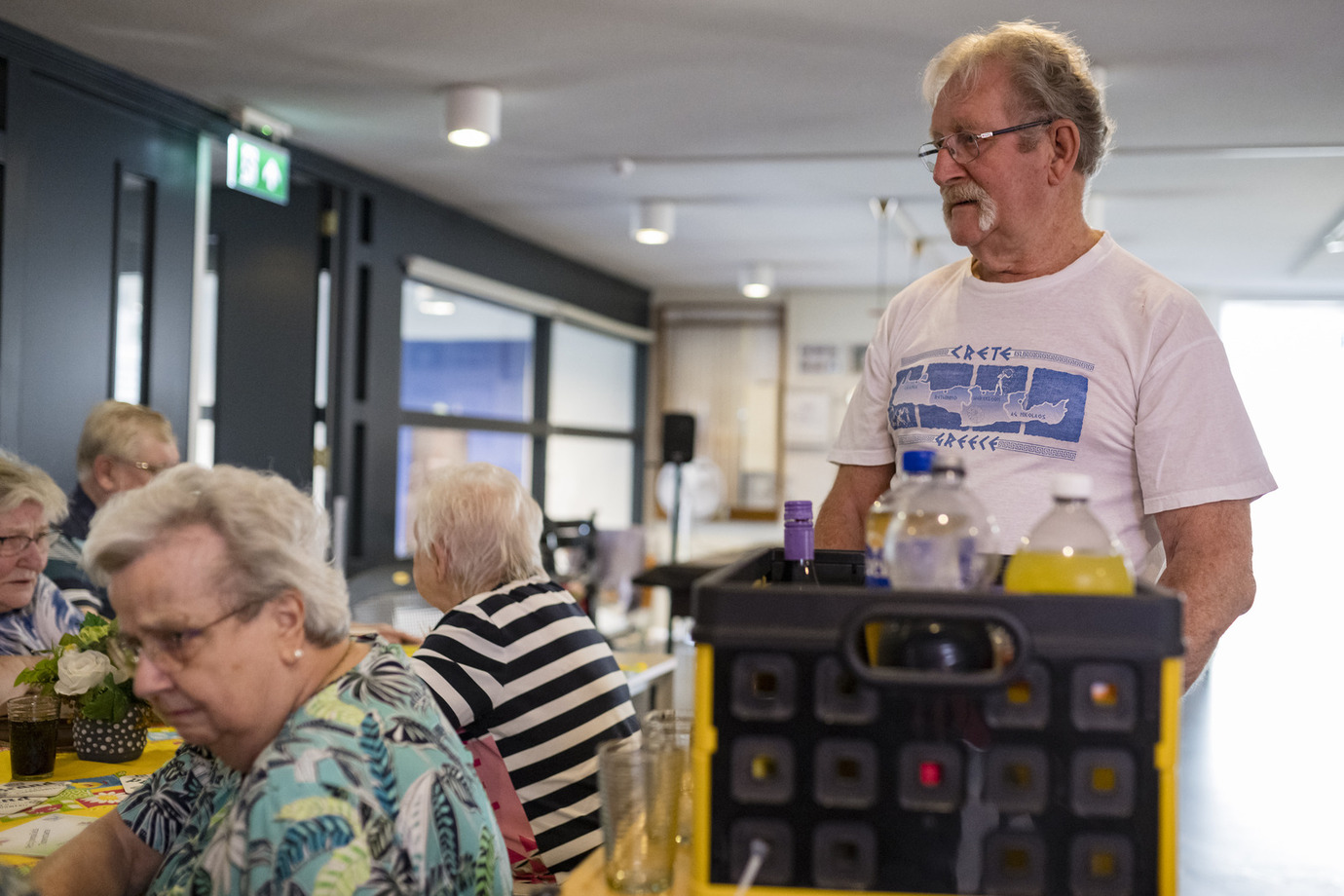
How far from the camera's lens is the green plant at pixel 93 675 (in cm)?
192

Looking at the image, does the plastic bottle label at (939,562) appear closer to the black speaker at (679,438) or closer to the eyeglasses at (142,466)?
the eyeglasses at (142,466)

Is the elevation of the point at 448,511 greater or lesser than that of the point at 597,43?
lesser

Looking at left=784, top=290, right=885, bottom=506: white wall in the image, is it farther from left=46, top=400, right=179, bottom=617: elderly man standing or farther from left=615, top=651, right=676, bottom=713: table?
left=46, top=400, right=179, bottom=617: elderly man standing

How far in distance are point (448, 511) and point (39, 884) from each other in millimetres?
952

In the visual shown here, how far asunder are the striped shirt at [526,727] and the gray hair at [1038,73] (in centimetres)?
112

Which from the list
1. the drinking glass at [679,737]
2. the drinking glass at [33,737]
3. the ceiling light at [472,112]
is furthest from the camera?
the ceiling light at [472,112]

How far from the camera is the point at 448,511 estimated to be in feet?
7.14

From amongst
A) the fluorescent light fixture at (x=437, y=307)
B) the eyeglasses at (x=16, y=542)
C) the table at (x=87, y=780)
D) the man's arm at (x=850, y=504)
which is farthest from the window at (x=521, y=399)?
the man's arm at (x=850, y=504)

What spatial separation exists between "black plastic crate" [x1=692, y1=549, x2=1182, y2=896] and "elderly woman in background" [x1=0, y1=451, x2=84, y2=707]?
191cm

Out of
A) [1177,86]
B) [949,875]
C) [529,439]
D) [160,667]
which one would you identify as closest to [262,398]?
[529,439]

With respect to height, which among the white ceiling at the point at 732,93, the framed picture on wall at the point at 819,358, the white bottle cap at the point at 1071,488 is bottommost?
the white bottle cap at the point at 1071,488

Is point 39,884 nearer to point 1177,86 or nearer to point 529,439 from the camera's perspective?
point 1177,86

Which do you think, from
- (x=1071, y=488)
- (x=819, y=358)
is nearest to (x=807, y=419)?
(x=819, y=358)

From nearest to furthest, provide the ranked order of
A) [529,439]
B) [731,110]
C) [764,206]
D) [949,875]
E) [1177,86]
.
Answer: [949,875] → [1177,86] → [731,110] → [764,206] → [529,439]
